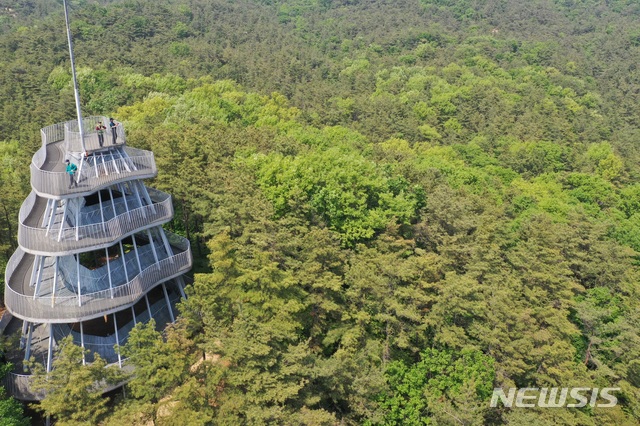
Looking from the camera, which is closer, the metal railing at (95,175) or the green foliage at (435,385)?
the metal railing at (95,175)

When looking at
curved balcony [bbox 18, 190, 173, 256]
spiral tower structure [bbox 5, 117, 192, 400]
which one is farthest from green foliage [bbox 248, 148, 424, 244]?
curved balcony [bbox 18, 190, 173, 256]

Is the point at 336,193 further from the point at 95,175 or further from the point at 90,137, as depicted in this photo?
the point at 90,137

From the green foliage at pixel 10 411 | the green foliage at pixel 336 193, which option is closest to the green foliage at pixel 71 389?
the green foliage at pixel 10 411

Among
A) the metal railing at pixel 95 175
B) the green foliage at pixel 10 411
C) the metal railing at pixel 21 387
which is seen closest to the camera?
the green foliage at pixel 10 411

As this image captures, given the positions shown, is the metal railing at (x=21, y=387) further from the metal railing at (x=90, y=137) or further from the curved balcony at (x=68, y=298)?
the metal railing at (x=90, y=137)

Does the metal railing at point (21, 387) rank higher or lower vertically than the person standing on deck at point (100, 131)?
lower

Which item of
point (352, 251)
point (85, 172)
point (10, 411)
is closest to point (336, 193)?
point (352, 251)

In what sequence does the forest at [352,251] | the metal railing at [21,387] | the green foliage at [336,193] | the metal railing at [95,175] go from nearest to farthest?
1. the forest at [352,251]
2. the metal railing at [21,387]
3. the metal railing at [95,175]
4. the green foliage at [336,193]

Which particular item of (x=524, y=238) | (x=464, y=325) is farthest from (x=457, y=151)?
(x=464, y=325)

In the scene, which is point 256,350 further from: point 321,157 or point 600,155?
point 600,155
